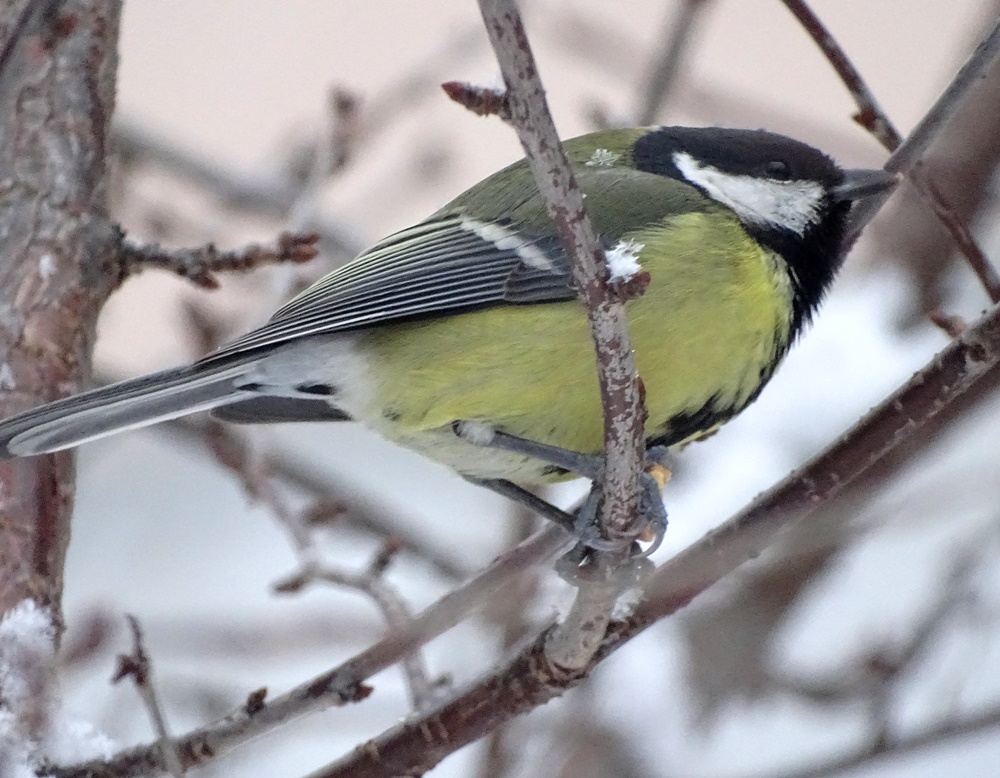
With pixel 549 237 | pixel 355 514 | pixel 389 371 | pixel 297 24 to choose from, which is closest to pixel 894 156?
pixel 549 237

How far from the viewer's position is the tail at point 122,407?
3.56 feet

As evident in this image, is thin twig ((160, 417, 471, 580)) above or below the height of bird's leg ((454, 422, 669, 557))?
above

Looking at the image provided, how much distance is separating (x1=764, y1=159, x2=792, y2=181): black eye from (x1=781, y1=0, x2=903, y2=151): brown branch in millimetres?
314

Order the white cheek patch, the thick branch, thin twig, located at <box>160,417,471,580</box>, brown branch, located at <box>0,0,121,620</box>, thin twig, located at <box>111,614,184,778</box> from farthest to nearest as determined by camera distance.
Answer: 1. thin twig, located at <box>160,417,471,580</box>
2. the white cheek patch
3. brown branch, located at <box>0,0,121,620</box>
4. thin twig, located at <box>111,614,184,778</box>
5. the thick branch

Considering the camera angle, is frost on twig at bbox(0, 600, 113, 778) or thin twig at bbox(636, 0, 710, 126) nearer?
frost on twig at bbox(0, 600, 113, 778)

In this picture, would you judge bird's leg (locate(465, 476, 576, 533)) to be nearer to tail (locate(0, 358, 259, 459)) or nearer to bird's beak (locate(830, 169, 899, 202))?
tail (locate(0, 358, 259, 459))

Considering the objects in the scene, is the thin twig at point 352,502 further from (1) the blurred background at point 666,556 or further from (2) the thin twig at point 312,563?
(2) the thin twig at point 312,563

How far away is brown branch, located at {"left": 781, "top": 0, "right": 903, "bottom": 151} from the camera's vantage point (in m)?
1.07

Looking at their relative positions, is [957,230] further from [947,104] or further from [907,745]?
[907,745]

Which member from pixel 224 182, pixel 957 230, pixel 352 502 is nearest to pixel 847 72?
pixel 957 230

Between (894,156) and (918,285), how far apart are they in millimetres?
930

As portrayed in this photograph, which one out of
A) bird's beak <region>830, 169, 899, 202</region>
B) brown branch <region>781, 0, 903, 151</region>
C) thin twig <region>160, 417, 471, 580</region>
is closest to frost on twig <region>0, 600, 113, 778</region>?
thin twig <region>160, 417, 471, 580</region>

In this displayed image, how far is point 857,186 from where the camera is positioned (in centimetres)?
140

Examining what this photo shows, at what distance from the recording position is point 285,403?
1435mm
